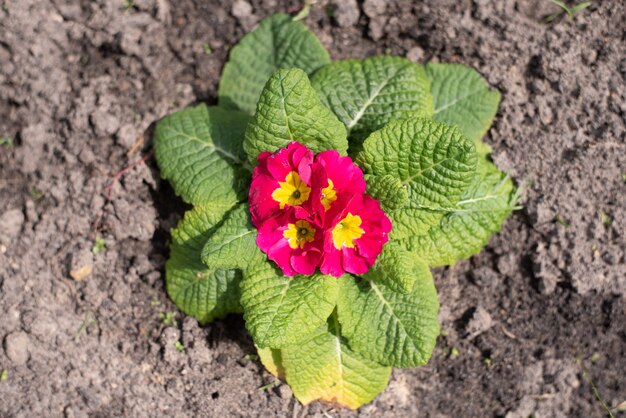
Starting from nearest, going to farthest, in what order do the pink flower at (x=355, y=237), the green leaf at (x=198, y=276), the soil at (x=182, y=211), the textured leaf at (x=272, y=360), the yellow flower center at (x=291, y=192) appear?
1. the pink flower at (x=355, y=237)
2. the yellow flower center at (x=291, y=192)
3. the green leaf at (x=198, y=276)
4. the textured leaf at (x=272, y=360)
5. the soil at (x=182, y=211)

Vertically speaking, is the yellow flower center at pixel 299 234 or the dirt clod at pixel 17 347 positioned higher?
the yellow flower center at pixel 299 234

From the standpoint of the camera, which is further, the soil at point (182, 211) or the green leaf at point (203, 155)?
the soil at point (182, 211)

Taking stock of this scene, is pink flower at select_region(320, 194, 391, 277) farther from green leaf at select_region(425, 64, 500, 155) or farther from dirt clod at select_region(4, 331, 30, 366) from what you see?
dirt clod at select_region(4, 331, 30, 366)

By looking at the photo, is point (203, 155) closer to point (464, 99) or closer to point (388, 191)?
point (388, 191)

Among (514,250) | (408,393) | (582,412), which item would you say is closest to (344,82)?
(514,250)

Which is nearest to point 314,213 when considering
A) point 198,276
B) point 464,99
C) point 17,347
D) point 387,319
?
point 387,319

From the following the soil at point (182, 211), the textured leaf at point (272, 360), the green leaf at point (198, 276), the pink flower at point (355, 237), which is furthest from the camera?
the soil at point (182, 211)

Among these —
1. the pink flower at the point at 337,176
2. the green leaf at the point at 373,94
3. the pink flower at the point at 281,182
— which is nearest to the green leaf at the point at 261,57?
the green leaf at the point at 373,94

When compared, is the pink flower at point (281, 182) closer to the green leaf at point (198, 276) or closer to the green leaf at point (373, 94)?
the green leaf at point (198, 276)
